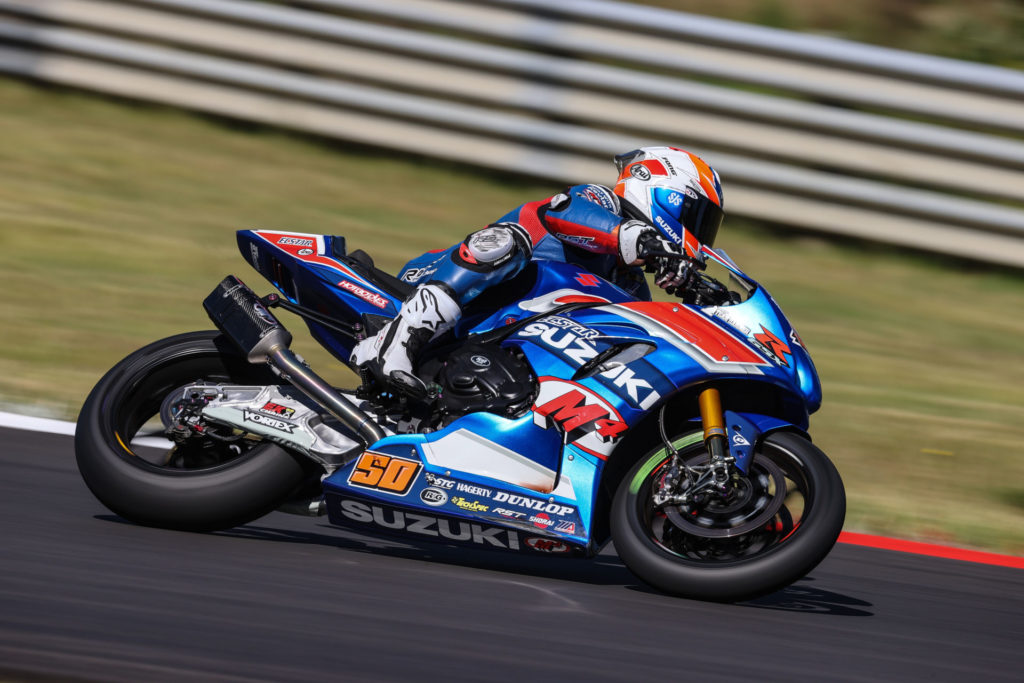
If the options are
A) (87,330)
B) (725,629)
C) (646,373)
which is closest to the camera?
(725,629)

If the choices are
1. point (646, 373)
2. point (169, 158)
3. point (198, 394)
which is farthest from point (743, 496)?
point (169, 158)

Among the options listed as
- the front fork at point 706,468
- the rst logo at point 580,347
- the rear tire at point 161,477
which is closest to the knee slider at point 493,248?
the rst logo at point 580,347

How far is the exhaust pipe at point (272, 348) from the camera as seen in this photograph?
14.4 ft

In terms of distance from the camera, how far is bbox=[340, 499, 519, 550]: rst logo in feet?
13.8

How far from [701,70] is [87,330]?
4.45m

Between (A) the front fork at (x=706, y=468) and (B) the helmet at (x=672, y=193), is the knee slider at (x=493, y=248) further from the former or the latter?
(A) the front fork at (x=706, y=468)

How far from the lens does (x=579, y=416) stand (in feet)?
13.7

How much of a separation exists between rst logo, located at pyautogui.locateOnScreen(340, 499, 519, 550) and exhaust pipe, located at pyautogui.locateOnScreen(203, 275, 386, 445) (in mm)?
234

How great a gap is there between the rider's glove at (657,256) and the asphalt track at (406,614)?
1006 mm

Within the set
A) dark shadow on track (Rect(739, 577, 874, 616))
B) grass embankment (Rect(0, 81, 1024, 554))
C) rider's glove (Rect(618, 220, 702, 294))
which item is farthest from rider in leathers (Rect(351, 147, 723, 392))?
grass embankment (Rect(0, 81, 1024, 554))

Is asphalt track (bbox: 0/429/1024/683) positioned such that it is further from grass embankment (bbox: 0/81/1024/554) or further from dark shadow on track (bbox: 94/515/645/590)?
grass embankment (bbox: 0/81/1024/554)

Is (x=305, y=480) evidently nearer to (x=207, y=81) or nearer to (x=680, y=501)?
(x=680, y=501)

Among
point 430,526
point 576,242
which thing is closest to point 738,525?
point 430,526

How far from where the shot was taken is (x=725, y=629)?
388 centimetres
